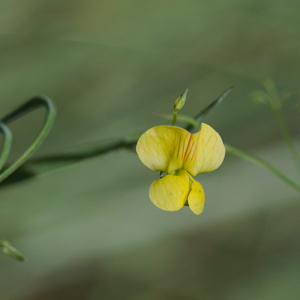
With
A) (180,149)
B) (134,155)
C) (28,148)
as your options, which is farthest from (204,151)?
(134,155)

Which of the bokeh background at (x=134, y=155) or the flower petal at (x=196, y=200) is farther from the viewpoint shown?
the bokeh background at (x=134, y=155)

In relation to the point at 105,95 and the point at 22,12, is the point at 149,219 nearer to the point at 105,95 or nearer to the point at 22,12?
the point at 105,95

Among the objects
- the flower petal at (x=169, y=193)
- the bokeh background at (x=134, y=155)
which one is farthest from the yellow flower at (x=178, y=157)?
the bokeh background at (x=134, y=155)

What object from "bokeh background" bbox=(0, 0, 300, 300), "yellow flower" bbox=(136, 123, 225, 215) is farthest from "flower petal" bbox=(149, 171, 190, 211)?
"bokeh background" bbox=(0, 0, 300, 300)

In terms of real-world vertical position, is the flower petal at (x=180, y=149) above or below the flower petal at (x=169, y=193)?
above

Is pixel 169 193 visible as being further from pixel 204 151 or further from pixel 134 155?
pixel 134 155

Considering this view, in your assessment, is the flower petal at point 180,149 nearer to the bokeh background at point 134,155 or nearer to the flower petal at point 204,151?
the flower petal at point 204,151

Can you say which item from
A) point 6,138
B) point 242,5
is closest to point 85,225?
point 6,138
